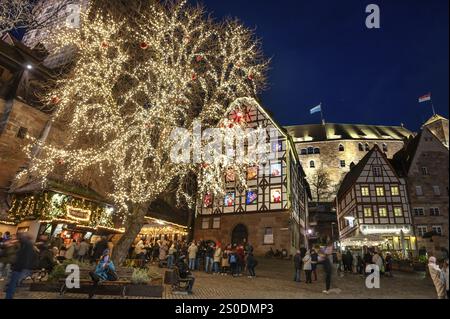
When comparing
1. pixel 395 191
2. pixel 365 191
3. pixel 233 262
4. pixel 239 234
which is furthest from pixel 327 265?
pixel 395 191

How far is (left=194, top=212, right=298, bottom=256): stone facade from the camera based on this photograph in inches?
941

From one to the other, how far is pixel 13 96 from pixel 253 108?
18.2 m

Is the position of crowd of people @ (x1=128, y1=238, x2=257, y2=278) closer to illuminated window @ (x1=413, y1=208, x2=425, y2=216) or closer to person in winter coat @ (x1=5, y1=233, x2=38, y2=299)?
person in winter coat @ (x1=5, y1=233, x2=38, y2=299)

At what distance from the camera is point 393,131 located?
68250mm

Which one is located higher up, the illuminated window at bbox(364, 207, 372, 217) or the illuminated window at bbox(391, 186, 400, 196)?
the illuminated window at bbox(391, 186, 400, 196)

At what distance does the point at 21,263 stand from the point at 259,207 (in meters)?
19.9

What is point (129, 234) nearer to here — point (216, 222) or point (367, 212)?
point (216, 222)

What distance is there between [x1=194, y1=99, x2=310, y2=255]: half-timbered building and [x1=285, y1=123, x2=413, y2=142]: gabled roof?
41.3 m

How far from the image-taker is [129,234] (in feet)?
37.8

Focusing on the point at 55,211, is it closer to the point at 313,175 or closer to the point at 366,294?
the point at 366,294

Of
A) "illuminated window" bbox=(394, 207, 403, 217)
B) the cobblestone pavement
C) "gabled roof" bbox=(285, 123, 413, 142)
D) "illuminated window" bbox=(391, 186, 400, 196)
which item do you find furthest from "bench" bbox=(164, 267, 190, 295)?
"gabled roof" bbox=(285, 123, 413, 142)
